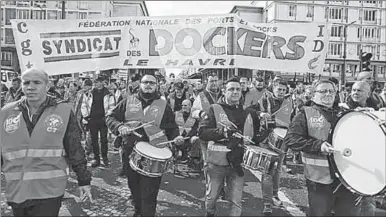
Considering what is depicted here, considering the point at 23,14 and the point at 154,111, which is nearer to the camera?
the point at 154,111

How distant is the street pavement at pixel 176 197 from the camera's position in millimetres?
5934

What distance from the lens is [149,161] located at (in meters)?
4.83

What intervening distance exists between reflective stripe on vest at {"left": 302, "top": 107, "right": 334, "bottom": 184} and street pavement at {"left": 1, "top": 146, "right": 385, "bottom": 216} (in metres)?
1.80

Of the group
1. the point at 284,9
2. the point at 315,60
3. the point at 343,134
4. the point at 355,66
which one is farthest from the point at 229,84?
the point at 355,66

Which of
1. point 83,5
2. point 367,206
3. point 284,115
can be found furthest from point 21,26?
point 83,5

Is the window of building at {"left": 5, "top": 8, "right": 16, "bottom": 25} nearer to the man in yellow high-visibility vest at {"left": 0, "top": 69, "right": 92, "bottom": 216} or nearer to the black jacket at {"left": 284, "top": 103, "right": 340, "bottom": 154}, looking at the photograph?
the man in yellow high-visibility vest at {"left": 0, "top": 69, "right": 92, "bottom": 216}

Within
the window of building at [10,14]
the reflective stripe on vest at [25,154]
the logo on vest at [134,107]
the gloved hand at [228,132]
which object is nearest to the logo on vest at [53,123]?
the reflective stripe on vest at [25,154]

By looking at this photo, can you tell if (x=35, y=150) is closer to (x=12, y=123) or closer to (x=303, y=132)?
(x=12, y=123)

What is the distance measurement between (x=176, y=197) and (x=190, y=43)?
2.48 m

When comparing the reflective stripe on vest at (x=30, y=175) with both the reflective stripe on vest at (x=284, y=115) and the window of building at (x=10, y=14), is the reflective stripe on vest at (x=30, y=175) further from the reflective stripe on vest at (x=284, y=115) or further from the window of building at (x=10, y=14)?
the window of building at (x=10, y=14)

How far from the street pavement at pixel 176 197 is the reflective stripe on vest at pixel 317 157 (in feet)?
5.90

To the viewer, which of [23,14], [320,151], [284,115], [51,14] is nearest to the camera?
[320,151]

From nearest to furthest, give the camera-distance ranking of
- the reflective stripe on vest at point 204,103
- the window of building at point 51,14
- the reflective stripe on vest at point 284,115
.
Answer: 1. the reflective stripe on vest at point 284,115
2. the reflective stripe on vest at point 204,103
3. the window of building at point 51,14

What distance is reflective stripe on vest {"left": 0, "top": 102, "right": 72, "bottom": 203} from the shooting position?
352 centimetres
